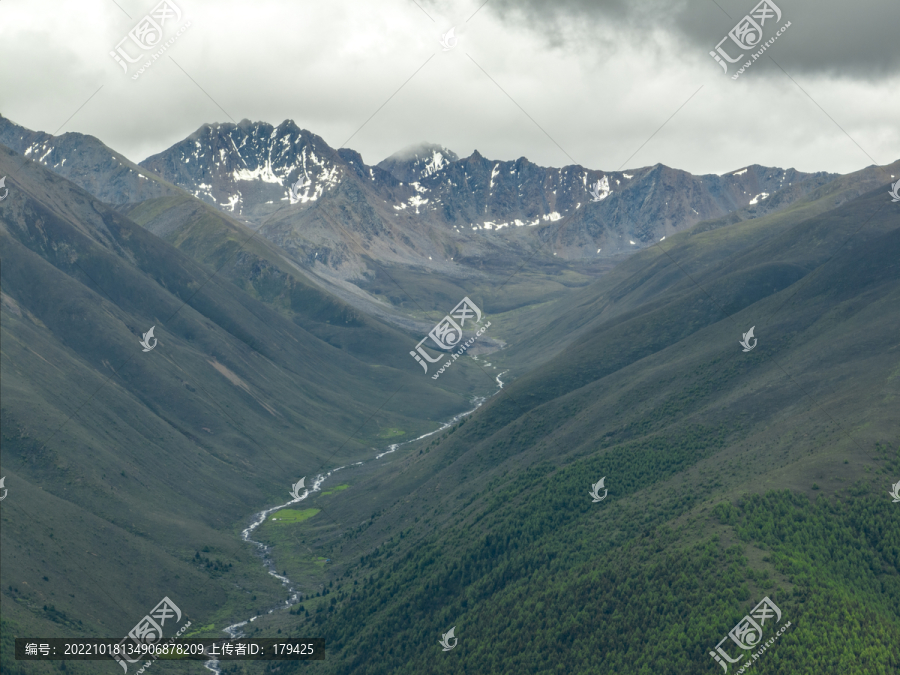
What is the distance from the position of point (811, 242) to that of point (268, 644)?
16761cm

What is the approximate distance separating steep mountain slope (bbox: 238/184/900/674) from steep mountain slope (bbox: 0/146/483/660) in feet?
51.6

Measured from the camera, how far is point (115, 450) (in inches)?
4926

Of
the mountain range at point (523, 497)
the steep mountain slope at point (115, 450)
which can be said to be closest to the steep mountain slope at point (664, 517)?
the mountain range at point (523, 497)

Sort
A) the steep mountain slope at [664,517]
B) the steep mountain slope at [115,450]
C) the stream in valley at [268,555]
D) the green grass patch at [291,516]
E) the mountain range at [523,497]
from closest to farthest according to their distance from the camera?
the steep mountain slope at [664,517], the mountain range at [523,497], the steep mountain slope at [115,450], the stream in valley at [268,555], the green grass patch at [291,516]

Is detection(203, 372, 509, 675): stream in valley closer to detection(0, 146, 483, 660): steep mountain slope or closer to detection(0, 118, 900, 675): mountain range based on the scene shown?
detection(0, 118, 900, 675): mountain range

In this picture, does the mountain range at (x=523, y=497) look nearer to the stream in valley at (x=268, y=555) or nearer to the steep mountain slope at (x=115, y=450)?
the steep mountain slope at (x=115, y=450)

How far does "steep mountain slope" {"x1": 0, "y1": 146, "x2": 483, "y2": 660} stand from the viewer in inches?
3440

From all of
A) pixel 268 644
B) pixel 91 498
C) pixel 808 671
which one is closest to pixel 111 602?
pixel 268 644

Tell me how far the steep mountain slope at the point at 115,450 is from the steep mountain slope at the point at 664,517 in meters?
15.7

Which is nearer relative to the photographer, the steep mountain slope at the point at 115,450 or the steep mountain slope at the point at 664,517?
the steep mountain slope at the point at 664,517

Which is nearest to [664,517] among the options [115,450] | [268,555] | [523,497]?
[523,497]

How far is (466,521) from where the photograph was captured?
104625 mm

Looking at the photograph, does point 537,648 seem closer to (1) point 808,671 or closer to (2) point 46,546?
(1) point 808,671

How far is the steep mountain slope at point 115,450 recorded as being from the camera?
87.4 metres
